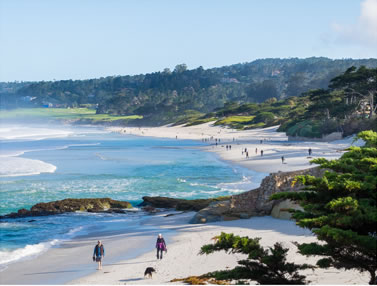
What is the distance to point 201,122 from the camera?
13088 centimetres

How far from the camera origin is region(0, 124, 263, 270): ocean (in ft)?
69.8

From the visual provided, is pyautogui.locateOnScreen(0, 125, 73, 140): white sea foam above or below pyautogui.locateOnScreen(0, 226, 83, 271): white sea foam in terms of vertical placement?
below

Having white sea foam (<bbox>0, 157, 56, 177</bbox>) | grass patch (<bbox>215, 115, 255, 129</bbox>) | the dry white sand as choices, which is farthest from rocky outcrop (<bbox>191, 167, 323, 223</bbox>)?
grass patch (<bbox>215, 115, 255, 129</bbox>)

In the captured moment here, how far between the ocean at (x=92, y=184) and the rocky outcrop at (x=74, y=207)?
2.43ft

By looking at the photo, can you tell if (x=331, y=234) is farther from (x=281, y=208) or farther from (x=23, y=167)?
(x=23, y=167)

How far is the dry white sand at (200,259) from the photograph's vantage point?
453 inches

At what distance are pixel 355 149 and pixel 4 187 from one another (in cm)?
2861

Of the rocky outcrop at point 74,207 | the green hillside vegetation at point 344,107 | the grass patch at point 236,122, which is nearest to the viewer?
the rocky outcrop at point 74,207

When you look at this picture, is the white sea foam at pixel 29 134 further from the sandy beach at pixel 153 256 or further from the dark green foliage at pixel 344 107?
the sandy beach at pixel 153 256

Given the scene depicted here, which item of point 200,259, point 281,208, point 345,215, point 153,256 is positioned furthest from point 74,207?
point 345,215

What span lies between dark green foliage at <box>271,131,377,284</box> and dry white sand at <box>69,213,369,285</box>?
2.78m

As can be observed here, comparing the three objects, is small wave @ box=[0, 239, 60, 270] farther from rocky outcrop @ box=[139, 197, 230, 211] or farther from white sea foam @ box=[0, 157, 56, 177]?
white sea foam @ box=[0, 157, 56, 177]

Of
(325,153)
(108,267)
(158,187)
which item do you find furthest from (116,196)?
(325,153)

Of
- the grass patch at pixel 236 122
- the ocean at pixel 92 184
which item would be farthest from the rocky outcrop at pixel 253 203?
the grass patch at pixel 236 122
